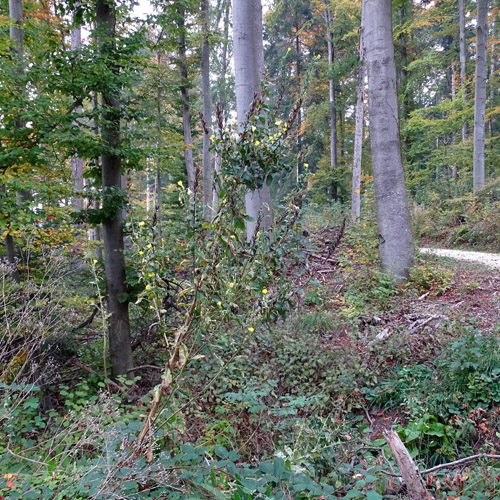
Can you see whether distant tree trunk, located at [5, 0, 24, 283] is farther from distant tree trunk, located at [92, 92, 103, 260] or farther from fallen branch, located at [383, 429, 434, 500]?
fallen branch, located at [383, 429, 434, 500]

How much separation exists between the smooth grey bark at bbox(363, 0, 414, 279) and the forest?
3 centimetres

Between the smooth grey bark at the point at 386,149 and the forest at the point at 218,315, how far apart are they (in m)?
0.03

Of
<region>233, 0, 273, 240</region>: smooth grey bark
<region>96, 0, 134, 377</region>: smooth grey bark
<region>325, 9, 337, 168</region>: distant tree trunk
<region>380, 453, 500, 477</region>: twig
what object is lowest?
<region>380, 453, 500, 477</region>: twig

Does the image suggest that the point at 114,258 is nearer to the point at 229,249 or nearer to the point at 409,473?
the point at 229,249

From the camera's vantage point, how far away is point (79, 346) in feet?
16.1

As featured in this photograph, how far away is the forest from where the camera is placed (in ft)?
7.08

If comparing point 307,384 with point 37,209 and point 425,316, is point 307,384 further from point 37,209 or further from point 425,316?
point 37,209

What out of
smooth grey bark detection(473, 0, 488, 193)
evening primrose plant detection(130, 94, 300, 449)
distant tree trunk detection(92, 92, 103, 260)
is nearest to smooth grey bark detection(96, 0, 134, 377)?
distant tree trunk detection(92, 92, 103, 260)

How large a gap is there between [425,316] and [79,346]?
16.0 ft

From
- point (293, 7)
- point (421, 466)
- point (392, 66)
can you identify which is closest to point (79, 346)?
point (421, 466)

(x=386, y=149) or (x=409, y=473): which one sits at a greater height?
(x=386, y=149)

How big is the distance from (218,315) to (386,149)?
17.6ft

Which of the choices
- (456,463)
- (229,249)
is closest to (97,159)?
(229,249)

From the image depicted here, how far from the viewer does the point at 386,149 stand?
20.7 ft
